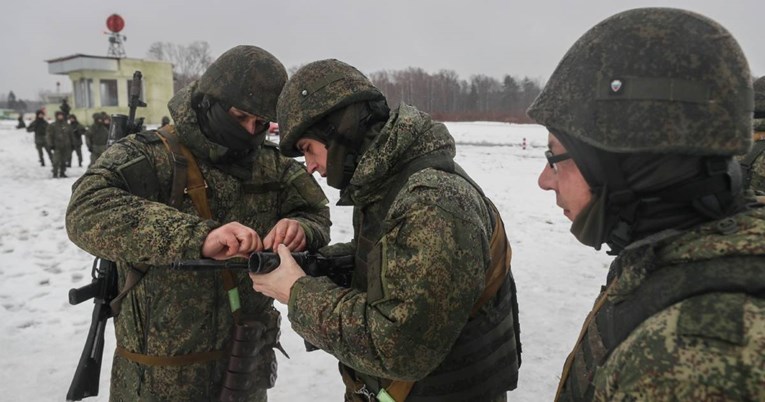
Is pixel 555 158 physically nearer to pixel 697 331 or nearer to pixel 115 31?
pixel 697 331

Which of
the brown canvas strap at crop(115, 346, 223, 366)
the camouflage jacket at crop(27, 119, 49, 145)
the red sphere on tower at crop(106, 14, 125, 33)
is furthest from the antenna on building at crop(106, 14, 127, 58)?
the brown canvas strap at crop(115, 346, 223, 366)

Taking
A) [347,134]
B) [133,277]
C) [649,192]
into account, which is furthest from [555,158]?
[133,277]

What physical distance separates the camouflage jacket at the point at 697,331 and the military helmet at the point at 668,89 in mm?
203

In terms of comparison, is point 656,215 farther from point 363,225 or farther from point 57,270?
point 57,270

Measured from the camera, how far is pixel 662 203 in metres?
1.21

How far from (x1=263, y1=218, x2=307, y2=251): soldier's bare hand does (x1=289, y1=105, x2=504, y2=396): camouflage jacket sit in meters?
0.59

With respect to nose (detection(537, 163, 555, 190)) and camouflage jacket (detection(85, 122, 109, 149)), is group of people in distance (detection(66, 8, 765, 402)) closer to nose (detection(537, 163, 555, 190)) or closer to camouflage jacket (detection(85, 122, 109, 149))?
nose (detection(537, 163, 555, 190))

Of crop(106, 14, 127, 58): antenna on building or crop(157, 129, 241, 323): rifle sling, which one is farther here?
crop(106, 14, 127, 58): antenna on building

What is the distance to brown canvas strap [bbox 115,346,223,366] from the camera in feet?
7.95

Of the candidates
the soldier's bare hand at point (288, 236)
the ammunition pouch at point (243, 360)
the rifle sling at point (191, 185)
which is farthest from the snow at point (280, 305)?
the soldier's bare hand at point (288, 236)

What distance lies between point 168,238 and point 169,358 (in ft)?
2.17

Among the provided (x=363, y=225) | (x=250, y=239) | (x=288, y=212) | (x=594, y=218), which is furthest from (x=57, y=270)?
(x=594, y=218)

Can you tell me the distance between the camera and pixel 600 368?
44.9 inches

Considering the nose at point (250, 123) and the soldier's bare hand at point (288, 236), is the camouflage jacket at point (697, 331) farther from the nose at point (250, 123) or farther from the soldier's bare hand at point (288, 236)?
the nose at point (250, 123)
